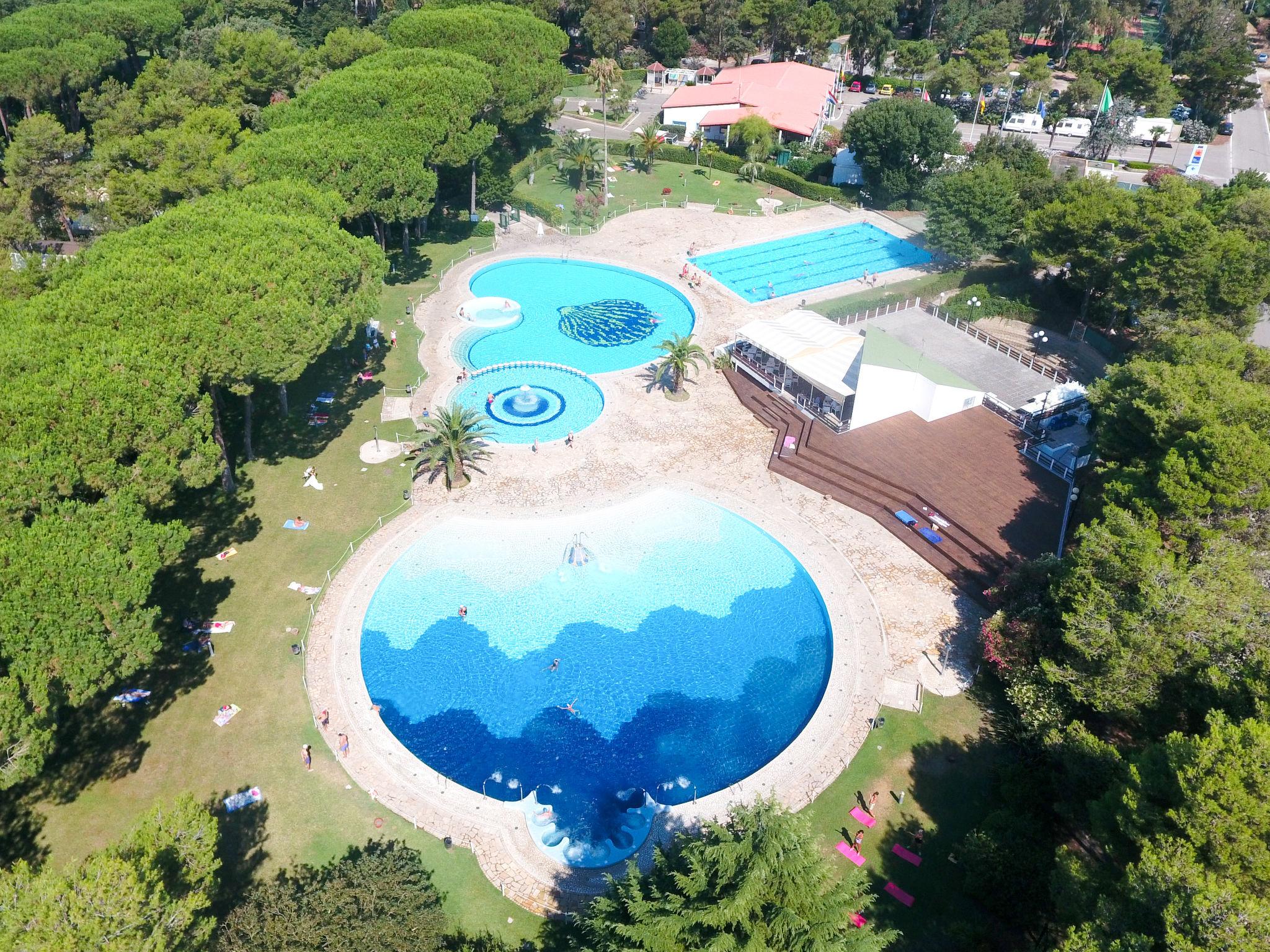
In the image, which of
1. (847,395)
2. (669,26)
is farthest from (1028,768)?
(669,26)

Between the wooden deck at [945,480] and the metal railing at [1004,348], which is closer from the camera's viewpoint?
the wooden deck at [945,480]

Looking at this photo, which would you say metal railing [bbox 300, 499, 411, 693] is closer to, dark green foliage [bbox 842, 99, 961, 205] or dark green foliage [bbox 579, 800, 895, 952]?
dark green foliage [bbox 579, 800, 895, 952]

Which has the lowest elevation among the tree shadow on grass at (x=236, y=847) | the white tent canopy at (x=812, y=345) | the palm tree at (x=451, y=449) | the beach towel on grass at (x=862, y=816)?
the tree shadow on grass at (x=236, y=847)

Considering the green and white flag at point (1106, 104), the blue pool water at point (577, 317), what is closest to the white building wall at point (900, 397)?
the blue pool water at point (577, 317)

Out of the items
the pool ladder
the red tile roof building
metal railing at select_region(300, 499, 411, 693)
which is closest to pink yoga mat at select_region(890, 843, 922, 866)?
the pool ladder

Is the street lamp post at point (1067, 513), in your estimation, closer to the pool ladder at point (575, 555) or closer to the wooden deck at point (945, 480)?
the wooden deck at point (945, 480)

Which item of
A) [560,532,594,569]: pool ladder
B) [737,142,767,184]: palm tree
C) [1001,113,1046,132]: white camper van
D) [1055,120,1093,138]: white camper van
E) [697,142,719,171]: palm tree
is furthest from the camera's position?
[1001,113,1046,132]: white camper van
